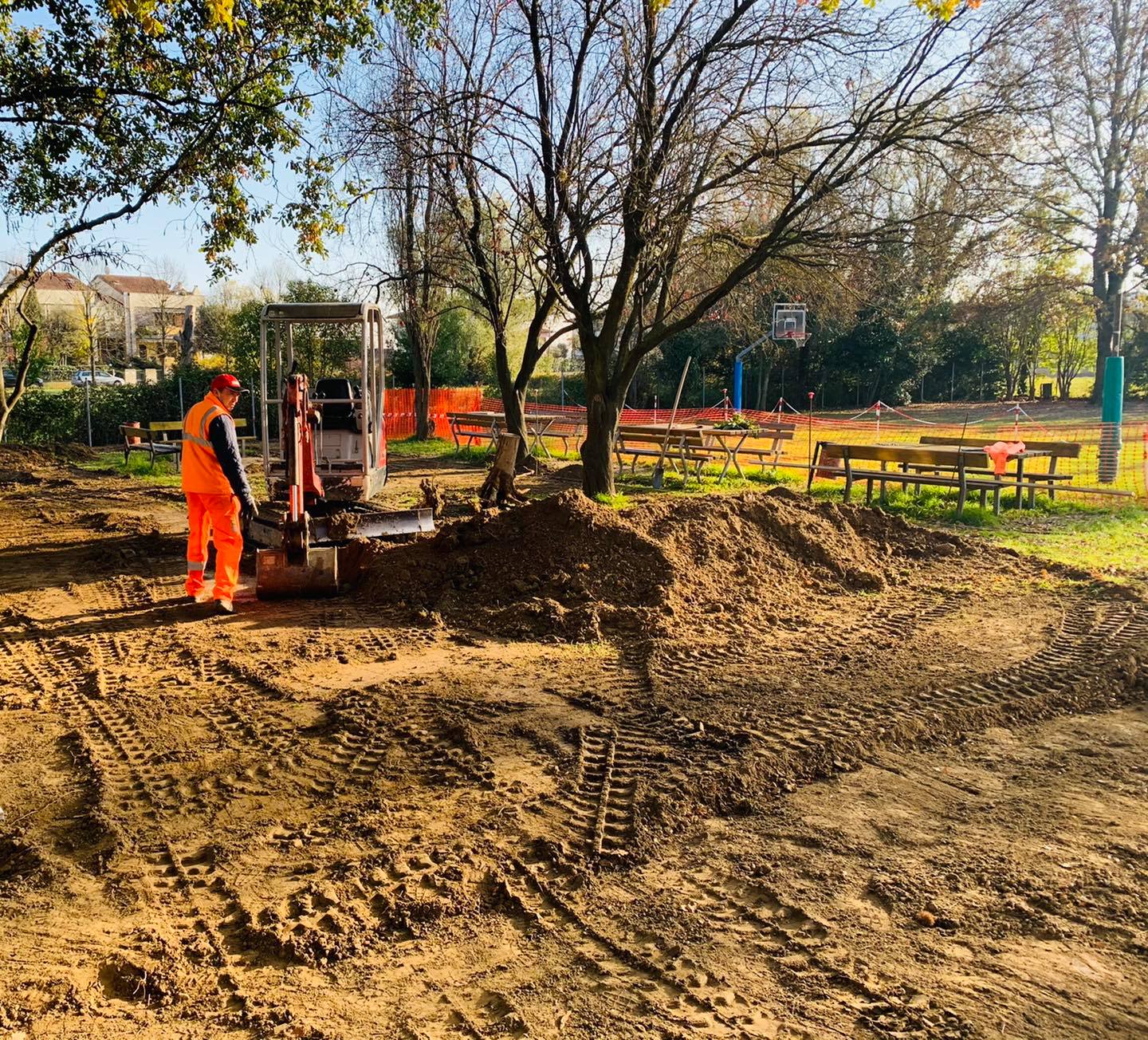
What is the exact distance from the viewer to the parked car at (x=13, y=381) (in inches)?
1031

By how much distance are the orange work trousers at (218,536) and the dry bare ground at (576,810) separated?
0.34 m

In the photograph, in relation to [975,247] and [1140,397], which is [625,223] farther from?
[1140,397]

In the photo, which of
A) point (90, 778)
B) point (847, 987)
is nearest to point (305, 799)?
point (90, 778)

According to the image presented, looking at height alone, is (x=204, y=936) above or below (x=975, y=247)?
below

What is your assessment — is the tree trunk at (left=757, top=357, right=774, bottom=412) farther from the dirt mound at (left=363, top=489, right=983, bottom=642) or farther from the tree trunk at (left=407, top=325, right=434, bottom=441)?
the dirt mound at (left=363, top=489, right=983, bottom=642)

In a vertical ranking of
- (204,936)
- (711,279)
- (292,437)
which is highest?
(711,279)

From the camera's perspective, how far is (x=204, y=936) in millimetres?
3371

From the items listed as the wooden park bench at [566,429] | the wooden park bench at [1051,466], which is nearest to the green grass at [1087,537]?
the wooden park bench at [1051,466]

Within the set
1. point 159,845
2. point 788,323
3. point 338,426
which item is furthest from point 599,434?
point 788,323

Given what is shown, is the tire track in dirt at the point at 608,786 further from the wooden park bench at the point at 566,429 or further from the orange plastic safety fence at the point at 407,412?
the orange plastic safety fence at the point at 407,412

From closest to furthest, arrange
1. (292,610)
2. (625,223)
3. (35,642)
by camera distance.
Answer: (35,642), (292,610), (625,223)

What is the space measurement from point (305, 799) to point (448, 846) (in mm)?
913

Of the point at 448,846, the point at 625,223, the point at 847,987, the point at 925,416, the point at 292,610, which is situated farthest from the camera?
the point at 925,416

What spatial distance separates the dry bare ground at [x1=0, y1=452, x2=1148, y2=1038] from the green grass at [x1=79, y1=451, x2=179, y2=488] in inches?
383
